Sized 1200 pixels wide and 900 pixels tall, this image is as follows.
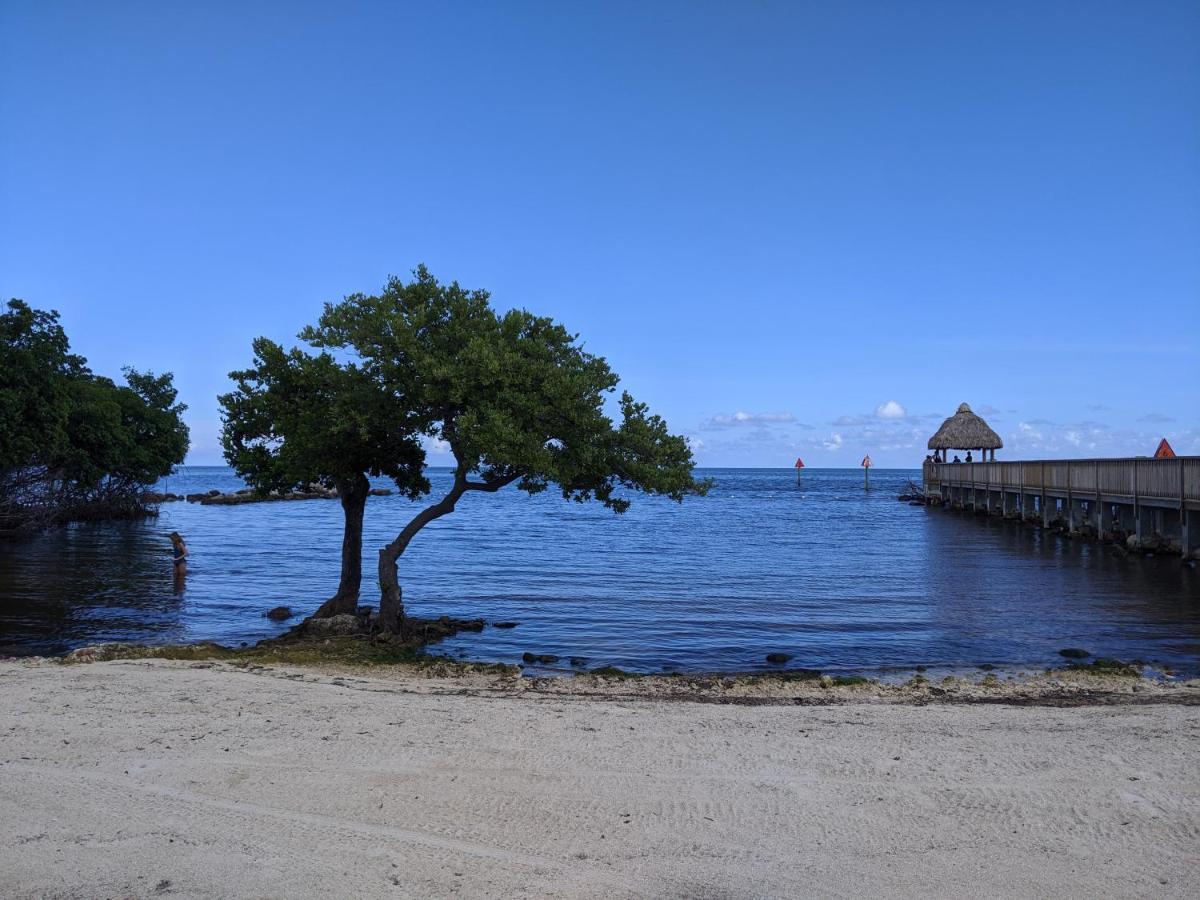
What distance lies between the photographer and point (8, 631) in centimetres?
1720

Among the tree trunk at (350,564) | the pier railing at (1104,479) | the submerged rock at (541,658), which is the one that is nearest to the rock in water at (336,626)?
the tree trunk at (350,564)

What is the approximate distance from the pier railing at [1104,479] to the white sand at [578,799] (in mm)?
20939

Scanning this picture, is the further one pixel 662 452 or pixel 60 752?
pixel 662 452

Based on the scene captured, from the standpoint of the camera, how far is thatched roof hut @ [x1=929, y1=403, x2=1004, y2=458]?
61906 mm

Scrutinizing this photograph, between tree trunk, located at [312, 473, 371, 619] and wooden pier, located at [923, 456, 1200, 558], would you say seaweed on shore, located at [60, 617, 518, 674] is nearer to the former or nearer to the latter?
tree trunk, located at [312, 473, 371, 619]

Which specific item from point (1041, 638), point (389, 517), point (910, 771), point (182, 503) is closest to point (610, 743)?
point (910, 771)

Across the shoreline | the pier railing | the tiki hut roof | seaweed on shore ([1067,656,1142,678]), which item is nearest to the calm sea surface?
seaweed on shore ([1067,656,1142,678])

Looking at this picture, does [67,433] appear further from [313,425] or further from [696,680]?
[696,680]

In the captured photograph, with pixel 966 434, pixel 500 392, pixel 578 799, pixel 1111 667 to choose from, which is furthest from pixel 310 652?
pixel 966 434

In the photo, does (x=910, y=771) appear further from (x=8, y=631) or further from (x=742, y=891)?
(x=8, y=631)

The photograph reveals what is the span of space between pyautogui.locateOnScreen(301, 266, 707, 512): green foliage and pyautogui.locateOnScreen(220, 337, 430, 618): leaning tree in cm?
57

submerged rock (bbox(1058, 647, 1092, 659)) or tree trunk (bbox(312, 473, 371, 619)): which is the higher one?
tree trunk (bbox(312, 473, 371, 619))

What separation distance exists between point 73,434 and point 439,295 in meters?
31.4

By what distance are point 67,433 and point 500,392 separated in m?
31.7
